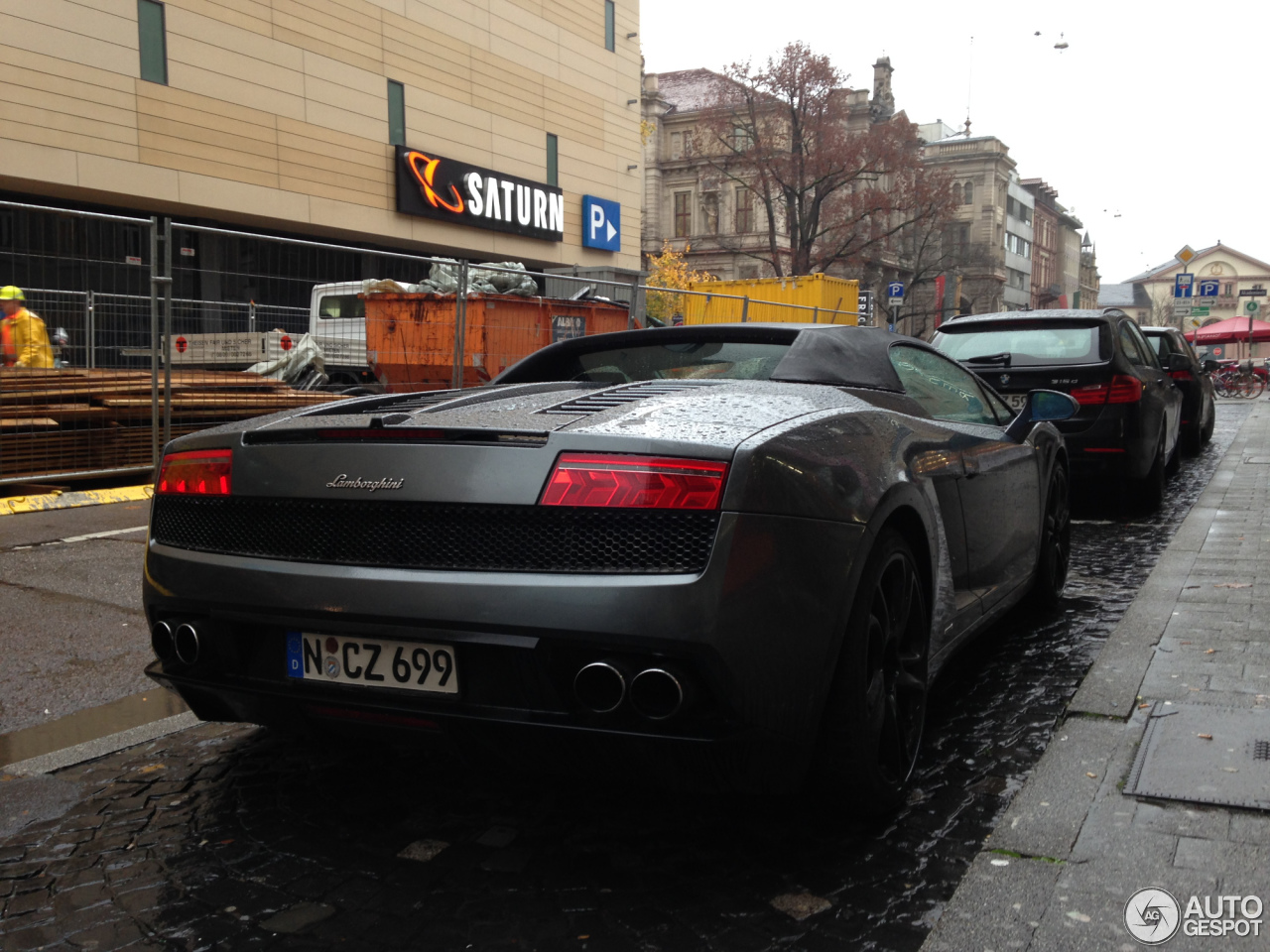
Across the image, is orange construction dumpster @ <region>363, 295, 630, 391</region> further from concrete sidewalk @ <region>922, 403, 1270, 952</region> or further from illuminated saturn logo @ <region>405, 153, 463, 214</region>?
illuminated saturn logo @ <region>405, 153, 463, 214</region>

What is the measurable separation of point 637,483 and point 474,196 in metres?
25.0

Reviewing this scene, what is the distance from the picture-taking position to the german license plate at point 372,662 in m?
2.45

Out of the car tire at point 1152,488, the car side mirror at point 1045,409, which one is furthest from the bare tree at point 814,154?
the car side mirror at point 1045,409

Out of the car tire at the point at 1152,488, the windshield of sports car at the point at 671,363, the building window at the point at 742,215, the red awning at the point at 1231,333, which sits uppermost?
the building window at the point at 742,215

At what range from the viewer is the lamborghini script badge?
2533 millimetres

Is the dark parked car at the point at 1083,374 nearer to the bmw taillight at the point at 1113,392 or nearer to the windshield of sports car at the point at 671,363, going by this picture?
the bmw taillight at the point at 1113,392

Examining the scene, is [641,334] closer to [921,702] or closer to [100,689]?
[921,702]

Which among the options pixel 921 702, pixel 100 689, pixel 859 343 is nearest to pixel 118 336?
pixel 100 689

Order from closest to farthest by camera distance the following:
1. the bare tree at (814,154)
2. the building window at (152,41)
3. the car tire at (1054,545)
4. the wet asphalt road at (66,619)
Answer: the wet asphalt road at (66,619)
the car tire at (1054,545)
the building window at (152,41)
the bare tree at (814,154)

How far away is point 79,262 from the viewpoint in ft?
25.7

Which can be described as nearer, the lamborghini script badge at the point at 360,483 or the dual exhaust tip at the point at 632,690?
the dual exhaust tip at the point at 632,690

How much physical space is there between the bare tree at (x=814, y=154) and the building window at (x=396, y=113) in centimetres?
2212

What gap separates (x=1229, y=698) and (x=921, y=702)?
1323 mm

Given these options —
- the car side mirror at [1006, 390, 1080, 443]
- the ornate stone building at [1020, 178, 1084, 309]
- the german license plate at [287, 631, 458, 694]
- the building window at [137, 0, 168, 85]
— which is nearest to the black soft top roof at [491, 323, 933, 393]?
the car side mirror at [1006, 390, 1080, 443]
